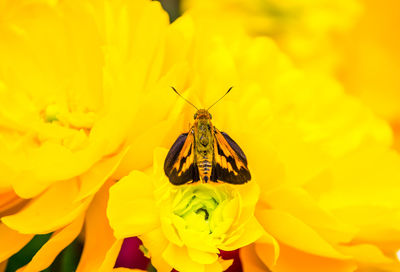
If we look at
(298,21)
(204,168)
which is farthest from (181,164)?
(298,21)

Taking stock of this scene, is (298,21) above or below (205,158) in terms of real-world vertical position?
above

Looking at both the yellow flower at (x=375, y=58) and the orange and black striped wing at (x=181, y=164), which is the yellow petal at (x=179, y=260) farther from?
the yellow flower at (x=375, y=58)

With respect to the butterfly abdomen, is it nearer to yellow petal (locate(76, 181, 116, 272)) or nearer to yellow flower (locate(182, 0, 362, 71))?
yellow petal (locate(76, 181, 116, 272))

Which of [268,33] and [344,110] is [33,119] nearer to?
[344,110]

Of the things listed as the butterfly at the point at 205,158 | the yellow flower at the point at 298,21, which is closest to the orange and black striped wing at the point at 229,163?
the butterfly at the point at 205,158

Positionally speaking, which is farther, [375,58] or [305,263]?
[375,58]

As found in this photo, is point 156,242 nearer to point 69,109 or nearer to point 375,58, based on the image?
point 69,109

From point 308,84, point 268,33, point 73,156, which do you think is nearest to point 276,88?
point 308,84

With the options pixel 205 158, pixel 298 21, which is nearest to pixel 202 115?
pixel 205 158
